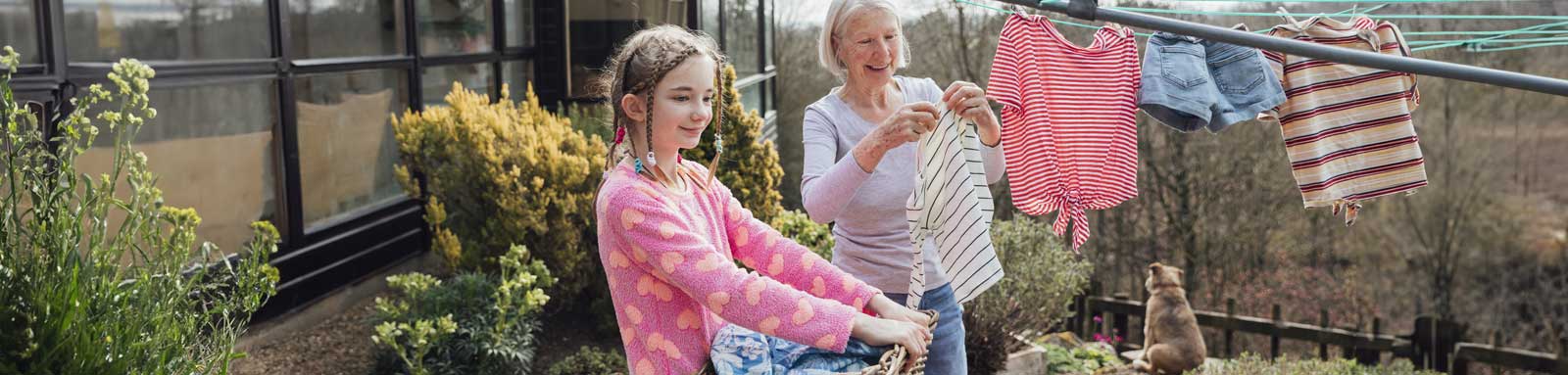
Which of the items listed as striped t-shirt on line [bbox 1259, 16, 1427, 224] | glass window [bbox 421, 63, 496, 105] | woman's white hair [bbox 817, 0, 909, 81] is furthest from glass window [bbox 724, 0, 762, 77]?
striped t-shirt on line [bbox 1259, 16, 1427, 224]

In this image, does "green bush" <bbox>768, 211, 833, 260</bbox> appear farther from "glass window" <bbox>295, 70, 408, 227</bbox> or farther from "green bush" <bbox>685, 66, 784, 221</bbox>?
"glass window" <bbox>295, 70, 408, 227</bbox>

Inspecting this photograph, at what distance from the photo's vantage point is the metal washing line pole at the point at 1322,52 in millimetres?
1815

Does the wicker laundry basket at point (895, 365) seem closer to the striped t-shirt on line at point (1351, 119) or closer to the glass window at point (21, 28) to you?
the striped t-shirt on line at point (1351, 119)

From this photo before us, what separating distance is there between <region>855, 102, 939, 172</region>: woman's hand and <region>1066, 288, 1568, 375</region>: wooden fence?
6.36 meters

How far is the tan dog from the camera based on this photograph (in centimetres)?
588

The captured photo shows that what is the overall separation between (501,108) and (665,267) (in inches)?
142

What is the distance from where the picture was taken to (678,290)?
1881mm

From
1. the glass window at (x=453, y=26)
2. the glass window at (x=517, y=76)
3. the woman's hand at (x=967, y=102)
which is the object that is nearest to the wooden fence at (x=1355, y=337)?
the glass window at (x=517, y=76)

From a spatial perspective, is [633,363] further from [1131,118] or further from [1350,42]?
[1350,42]

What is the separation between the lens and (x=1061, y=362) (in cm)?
643

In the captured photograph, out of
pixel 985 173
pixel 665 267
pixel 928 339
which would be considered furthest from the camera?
pixel 985 173

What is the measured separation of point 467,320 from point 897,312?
2858 mm

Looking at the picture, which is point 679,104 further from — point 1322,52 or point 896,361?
point 1322,52

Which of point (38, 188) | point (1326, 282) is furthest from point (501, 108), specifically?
point (1326, 282)
